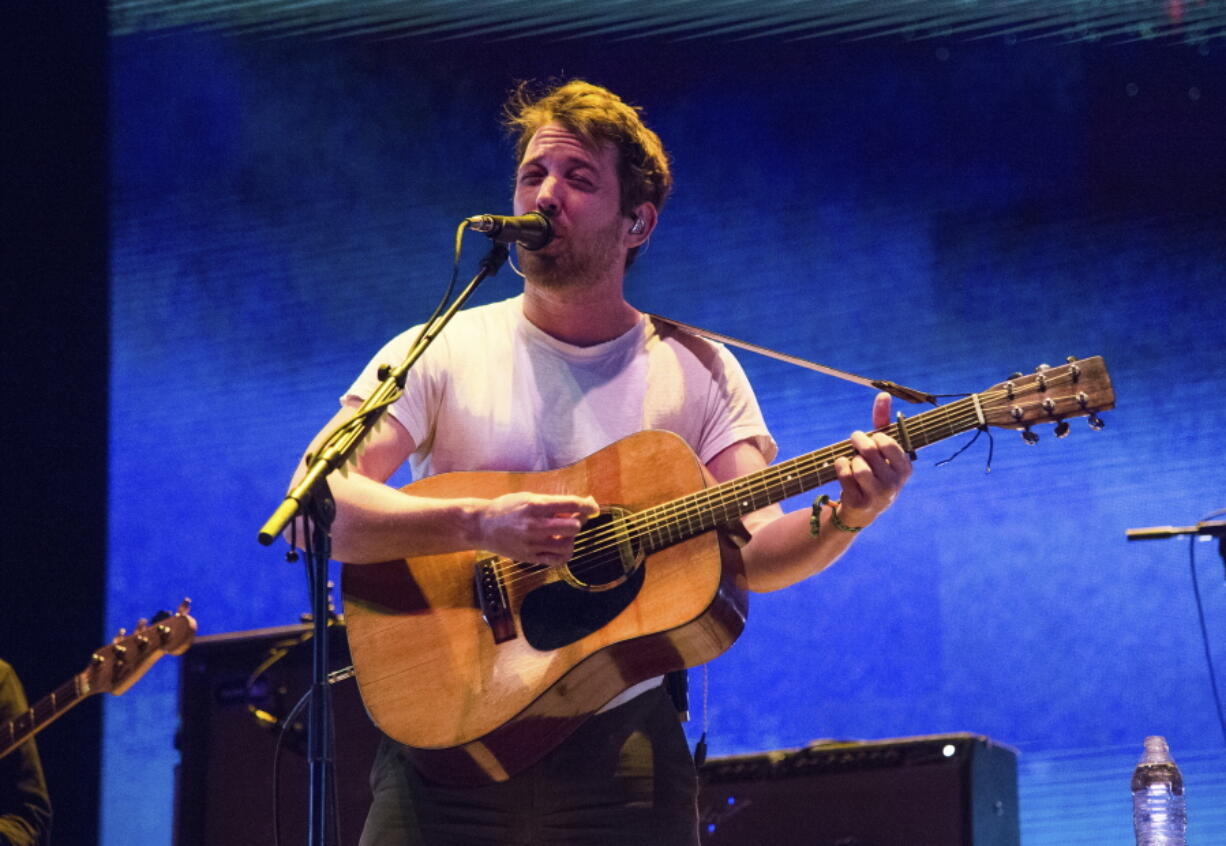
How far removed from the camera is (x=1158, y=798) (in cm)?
388

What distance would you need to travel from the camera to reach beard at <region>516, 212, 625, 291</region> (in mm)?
3088

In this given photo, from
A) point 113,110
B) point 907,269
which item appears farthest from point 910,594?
point 113,110

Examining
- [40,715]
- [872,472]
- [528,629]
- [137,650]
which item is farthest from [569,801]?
[40,715]

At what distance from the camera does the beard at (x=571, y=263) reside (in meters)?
3.09

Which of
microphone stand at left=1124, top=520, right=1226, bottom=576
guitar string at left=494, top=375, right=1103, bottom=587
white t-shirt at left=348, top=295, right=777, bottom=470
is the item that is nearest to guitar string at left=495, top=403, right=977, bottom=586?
guitar string at left=494, top=375, right=1103, bottom=587

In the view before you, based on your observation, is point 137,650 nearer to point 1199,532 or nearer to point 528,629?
point 528,629

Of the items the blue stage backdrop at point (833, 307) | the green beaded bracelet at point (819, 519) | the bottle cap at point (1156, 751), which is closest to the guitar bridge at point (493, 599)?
the green beaded bracelet at point (819, 519)

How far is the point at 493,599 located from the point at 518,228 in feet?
2.56

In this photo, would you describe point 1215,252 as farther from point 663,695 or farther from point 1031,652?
point 663,695

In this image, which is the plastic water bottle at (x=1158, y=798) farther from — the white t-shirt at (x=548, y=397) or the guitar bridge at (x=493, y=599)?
the guitar bridge at (x=493, y=599)

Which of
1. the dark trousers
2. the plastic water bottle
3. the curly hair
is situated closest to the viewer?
the dark trousers

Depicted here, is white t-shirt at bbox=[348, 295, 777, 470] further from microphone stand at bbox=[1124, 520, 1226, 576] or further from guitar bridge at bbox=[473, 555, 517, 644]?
microphone stand at bbox=[1124, 520, 1226, 576]

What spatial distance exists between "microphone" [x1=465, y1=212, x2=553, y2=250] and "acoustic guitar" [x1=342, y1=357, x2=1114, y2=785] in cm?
48

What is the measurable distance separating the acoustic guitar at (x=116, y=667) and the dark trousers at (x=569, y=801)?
216 cm
